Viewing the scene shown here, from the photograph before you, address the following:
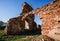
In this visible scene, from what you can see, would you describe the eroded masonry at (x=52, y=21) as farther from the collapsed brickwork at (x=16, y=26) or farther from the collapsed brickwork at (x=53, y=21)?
the collapsed brickwork at (x=16, y=26)

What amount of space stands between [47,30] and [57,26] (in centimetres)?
108

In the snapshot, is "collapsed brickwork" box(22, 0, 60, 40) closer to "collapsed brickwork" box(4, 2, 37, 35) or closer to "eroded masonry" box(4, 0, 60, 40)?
"eroded masonry" box(4, 0, 60, 40)

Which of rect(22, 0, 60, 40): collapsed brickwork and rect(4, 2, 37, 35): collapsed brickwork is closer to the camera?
rect(22, 0, 60, 40): collapsed brickwork

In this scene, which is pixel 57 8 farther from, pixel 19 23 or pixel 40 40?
pixel 19 23

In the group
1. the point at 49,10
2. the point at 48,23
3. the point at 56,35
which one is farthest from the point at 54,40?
the point at 49,10

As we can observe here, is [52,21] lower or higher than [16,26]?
lower

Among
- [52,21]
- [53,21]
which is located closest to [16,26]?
[52,21]

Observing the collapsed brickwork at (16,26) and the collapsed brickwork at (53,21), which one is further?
the collapsed brickwork at (16,26)

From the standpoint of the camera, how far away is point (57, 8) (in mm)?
8305

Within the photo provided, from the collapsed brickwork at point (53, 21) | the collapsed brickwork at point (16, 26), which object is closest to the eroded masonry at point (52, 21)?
the collapsed brickwork at point (53, 21)

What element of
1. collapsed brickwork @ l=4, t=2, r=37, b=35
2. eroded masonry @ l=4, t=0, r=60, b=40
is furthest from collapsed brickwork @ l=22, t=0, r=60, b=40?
collapsed brickwork @ l=4, t=2, r=37, b=35

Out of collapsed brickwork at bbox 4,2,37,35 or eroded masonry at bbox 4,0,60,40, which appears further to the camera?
collapsed brickwork at bbox 4,2,37,35

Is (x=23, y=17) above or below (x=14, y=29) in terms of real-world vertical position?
above

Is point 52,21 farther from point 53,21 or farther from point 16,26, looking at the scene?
point 16,26
